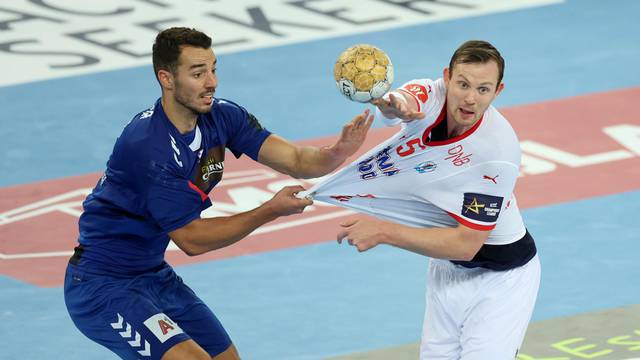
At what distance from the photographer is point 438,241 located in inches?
294

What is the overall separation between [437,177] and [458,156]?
21 centimetres

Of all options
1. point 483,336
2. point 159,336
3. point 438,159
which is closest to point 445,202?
point 438,159

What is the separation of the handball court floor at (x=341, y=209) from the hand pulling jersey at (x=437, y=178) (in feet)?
6.86

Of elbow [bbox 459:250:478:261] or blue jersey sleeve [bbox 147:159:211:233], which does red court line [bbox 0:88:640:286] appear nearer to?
blue jersey sleeve [bbox 147:159:211:233]

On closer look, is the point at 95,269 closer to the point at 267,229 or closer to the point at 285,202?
the point at 285,202

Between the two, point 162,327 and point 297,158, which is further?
point 297,158

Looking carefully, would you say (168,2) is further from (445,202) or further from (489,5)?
(445,202)

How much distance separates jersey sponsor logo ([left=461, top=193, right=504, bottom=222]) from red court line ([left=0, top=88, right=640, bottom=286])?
4382 millimetres

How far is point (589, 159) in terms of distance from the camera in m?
13.2

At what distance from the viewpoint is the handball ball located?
24.2 feet

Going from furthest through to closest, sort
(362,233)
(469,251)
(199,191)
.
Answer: (199,191)
(469,251)
(362,233)

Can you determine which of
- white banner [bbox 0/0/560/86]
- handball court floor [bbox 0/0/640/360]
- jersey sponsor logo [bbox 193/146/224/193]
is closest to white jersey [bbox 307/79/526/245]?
jersey sponsor logo [bbox 193/146/224/193]

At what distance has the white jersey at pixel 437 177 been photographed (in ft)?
24.6

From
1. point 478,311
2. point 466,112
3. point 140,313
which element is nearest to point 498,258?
point 478,311
